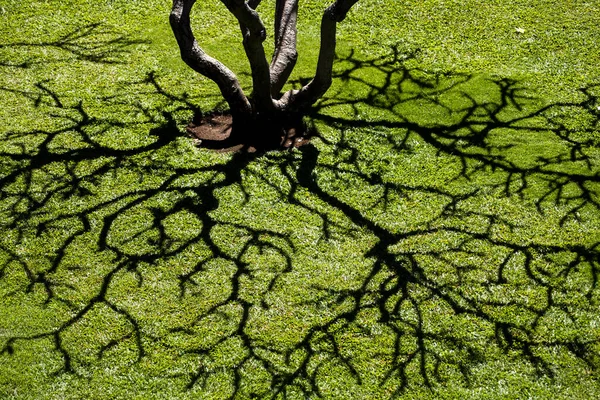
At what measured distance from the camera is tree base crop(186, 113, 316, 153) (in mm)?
7290

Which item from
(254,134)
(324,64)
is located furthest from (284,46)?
(254,134)

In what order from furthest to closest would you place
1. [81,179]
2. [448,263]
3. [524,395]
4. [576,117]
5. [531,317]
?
[576,117] < [81,179] < [448,263] < [531,317] < [524,395]

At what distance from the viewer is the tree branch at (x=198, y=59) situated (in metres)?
6.64

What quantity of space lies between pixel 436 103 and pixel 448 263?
2.29 meters

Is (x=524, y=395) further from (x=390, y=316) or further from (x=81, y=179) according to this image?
(x=81, y=179)

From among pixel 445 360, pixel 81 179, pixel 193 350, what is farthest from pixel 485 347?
pixel 81 179

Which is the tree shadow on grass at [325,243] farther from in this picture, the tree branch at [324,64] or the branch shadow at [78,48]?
the branch shadow at [78,48]

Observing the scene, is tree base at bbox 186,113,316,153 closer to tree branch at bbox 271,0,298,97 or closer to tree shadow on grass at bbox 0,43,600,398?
tree shadow on grass at bbox 0,43,600,398

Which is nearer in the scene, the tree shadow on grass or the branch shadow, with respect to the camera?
the tree shadow on grass

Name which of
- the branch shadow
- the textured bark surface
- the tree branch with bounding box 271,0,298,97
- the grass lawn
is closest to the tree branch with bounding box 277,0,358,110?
the textured bark surface

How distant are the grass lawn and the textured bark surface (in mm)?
368

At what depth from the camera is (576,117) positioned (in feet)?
25.1

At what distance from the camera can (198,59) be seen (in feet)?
22.3

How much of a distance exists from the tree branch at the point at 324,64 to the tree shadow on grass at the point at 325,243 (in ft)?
1.45
